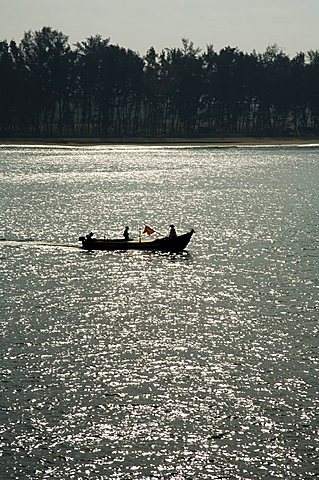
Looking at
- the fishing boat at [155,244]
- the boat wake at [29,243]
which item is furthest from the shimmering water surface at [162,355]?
the fishing boat at [155,244]

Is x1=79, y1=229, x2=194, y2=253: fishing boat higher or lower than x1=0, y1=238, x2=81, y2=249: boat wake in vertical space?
higher

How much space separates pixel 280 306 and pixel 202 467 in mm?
23298

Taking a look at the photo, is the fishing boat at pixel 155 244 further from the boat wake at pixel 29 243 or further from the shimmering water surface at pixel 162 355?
the boat wake at pixel 29 243

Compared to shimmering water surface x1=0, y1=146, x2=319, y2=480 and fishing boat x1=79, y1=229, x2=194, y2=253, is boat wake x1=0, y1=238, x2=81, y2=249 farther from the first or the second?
fishing boat x1=79, y1=229, x2=194, y2=253

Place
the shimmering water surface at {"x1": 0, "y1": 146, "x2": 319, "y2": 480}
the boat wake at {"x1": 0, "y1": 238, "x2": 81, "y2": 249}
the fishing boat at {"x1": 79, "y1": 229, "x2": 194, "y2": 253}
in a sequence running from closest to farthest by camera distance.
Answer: the shimmering water surface at {"x1": 0, "y1": 146, "x2": 319, "y2": 480}
the fishing boat at {"x1": 79, "y1": 229, "x2": 194, "y2": 253}
the boat wake at {"x1": 0, "y1": 238, "x2": 81, "y2": 249}

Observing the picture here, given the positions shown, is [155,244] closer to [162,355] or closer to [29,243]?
[29,243]

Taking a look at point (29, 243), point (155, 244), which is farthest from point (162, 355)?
point (29, 243)

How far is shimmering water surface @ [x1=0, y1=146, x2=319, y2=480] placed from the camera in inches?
1222

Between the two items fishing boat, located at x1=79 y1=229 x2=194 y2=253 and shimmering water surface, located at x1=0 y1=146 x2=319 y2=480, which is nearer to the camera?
shimmering water surface, located at x1=0 y1=146 x2=319 y2=480

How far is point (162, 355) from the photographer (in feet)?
139

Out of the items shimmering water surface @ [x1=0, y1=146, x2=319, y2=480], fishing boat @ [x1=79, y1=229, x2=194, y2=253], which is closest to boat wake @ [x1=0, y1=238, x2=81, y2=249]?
shimmering water surface @ [x1=0, y1=146, x2=319, y2=480]

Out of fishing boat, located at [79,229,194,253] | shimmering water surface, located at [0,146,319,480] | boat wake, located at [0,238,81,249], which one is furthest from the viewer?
boat wake, located at [0,238,81,249]

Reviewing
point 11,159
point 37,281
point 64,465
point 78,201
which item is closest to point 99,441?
A: point 64,465

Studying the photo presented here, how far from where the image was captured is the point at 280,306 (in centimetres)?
5228
